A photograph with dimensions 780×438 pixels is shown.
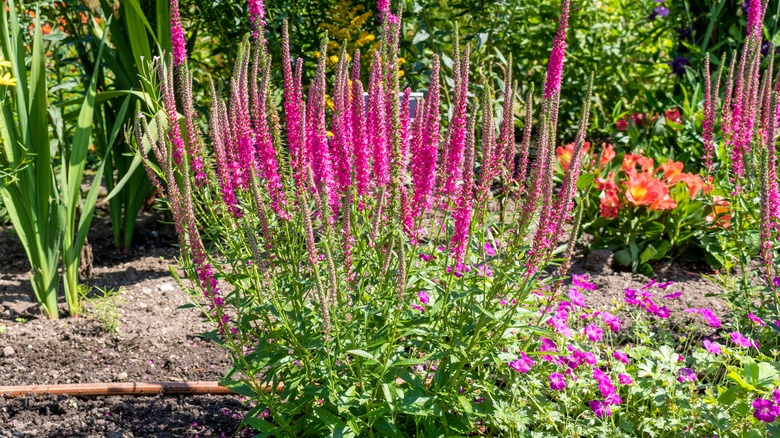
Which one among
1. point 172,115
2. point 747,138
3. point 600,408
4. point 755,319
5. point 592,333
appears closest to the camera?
point 172,115

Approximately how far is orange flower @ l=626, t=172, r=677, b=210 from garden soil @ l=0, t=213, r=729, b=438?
1.18 ft

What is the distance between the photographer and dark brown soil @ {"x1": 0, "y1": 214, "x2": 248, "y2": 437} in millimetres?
2910

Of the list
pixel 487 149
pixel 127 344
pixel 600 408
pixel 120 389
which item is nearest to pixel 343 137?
pixel 487 149

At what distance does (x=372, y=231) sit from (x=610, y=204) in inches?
98.6

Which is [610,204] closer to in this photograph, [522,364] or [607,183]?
[607,183]

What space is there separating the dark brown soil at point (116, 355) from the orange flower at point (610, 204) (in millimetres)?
2127

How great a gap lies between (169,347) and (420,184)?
1767 millimetres

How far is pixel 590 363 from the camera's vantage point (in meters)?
2.71

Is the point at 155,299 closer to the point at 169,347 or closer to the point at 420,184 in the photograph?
the point at 169,347

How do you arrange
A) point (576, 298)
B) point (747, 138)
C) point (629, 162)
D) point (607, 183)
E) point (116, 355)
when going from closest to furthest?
1. point (576, 298)
2. point (747, 138)
3. point (116, 355)
4. point (607, 183)
5. point (629, 162)

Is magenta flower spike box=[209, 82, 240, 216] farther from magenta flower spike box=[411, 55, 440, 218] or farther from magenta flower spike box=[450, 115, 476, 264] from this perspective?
magenta flower spike box=[450, 115, 476, 264]

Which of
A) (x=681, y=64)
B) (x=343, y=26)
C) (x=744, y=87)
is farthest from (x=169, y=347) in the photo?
(x=681, y=64)

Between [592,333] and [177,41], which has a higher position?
[177,41]

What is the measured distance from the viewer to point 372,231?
2152 millimetres
